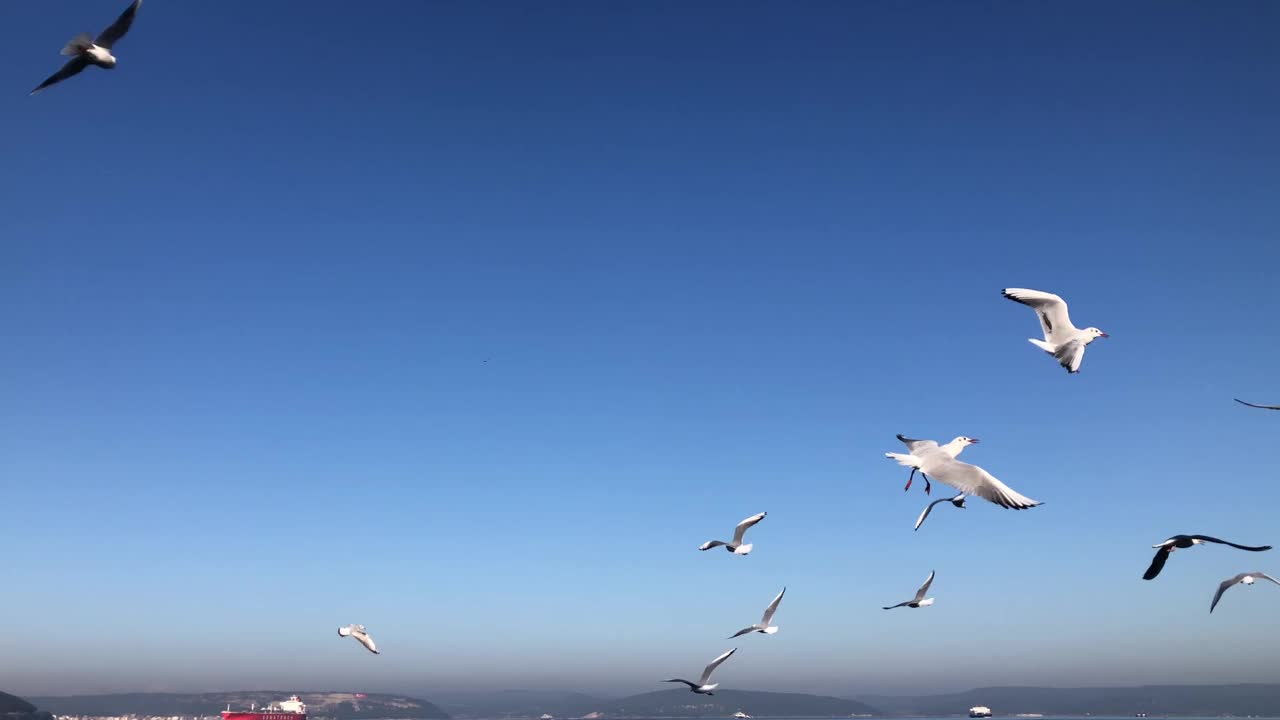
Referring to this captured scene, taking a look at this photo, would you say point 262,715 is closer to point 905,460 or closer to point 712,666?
point 712,666

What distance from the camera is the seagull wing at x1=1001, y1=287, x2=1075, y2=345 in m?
23.2

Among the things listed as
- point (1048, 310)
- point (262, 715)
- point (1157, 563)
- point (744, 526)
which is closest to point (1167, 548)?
point (1157, 563)

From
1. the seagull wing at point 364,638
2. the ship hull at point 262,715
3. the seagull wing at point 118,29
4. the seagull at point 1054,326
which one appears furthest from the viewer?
the ship hull at point 262,715

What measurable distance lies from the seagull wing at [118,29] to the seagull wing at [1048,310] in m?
20.8

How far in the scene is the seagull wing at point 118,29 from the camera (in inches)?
800

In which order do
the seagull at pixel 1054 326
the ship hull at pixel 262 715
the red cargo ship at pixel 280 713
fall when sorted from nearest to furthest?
1. the seagull at pixel 1054 326
2. the ship hull at pixel 262 715
3. the red cargo ship at pixel 280 713

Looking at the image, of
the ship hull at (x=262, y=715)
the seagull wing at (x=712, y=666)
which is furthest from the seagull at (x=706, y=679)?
the ship hull at (x=262, y=715)

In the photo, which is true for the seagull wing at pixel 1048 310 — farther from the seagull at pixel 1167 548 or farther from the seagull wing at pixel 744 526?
the seagull wing at pixel 744 526

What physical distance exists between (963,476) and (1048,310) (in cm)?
682

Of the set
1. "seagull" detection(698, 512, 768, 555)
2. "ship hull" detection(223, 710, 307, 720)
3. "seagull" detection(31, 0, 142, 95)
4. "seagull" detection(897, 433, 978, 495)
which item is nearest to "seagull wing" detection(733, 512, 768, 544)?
"seagull" detection(698, 512, 768, 555)

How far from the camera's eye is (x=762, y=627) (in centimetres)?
3050

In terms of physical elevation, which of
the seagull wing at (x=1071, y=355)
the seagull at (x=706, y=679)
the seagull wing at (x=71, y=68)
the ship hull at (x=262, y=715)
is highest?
the seagull wing at (x=71, y=68)

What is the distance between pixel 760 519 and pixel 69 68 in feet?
74.0

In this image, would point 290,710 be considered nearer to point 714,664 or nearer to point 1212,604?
point 714,664
